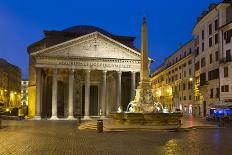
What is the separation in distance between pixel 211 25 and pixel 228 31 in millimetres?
5340

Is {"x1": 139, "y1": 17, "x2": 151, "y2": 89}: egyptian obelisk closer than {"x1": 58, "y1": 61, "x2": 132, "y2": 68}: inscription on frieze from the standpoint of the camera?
Yes

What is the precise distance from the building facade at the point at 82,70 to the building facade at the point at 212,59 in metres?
9.64

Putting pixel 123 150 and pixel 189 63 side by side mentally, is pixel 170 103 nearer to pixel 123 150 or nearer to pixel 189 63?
pixel 189 63

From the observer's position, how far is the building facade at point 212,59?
42156 mm

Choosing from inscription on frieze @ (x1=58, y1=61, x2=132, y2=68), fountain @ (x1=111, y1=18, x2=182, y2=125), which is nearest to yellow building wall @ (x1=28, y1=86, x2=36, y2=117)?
inscription on frieze @ (x1=58, y1=61, x2=132, y2=68)

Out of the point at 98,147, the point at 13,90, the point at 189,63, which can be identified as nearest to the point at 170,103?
the point at 189,63

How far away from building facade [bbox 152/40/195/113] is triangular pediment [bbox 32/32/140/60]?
37.0 feet

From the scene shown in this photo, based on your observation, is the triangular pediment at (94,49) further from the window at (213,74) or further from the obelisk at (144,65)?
Result: the obelisk at (144,65)

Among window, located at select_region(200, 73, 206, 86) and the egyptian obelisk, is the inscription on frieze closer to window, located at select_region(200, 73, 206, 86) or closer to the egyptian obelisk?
window, located at select_region(200, 73, 206, 86)

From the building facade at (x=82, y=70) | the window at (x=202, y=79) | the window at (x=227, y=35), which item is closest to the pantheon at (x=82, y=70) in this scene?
the building facade at (x=82, y=70)

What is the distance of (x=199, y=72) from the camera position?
173 feet

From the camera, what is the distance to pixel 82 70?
164 ft

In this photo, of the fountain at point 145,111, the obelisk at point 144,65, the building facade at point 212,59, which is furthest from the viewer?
the building facade at point 212,59

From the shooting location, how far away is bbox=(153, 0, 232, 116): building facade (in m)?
42.2
